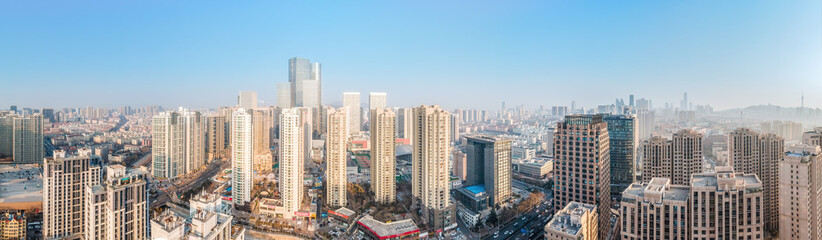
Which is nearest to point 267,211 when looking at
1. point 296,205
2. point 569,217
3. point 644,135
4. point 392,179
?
point 296,205

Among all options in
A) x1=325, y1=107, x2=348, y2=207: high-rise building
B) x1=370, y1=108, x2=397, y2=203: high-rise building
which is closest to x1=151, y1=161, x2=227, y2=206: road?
x1=325, y1=107, x2=348, y2=207: high-rise building

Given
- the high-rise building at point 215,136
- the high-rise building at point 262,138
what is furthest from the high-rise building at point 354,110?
the high-rise building at point 215,136

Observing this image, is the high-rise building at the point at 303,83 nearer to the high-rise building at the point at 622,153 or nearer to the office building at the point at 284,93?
the office building at the point at 284,93

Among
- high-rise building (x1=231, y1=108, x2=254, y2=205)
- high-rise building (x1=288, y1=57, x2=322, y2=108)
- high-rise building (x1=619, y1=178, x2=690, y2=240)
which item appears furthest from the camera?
Answer: high-rise building (x1=288, y1=57, x2=322, y2=108)

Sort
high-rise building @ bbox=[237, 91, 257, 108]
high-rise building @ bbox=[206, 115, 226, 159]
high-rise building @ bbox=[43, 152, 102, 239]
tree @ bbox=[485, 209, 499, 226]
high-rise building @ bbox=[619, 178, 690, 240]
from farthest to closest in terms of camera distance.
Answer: high-rise building @ bbox=[237, 91, 257, 108] < high-rise building @ bbox=[206, 115, 226, 159] < tree @ bbox=[485, 209, 499, 226] < high-rise building @ bbox=[43, 152, 102, 239] < high-rise building @ bbox=[619, 178, 690, 240]

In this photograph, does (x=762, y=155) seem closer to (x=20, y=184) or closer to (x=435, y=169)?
(x=435, y=169)

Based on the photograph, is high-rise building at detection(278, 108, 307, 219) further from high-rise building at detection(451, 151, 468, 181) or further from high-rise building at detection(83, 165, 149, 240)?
high-rise building at detection(451, 151, 468, 181)

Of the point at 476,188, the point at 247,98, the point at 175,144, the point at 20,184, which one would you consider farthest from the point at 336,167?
the point at 247,98
